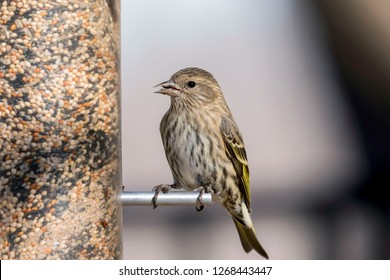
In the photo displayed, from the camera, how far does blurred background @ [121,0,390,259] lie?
9.70 m

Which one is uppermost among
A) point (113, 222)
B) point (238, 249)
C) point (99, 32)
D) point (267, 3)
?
point (267, 3)

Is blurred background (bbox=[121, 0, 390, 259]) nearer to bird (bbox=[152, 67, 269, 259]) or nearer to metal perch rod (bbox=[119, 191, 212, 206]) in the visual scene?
bird (bbox=[152, 67, 269, 259])

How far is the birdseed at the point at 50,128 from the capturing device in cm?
491

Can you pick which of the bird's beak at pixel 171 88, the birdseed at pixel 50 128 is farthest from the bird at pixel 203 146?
the birdseed at pixel 50 128

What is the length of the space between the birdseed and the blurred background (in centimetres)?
436

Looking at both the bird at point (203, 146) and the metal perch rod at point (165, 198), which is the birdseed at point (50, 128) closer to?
the metal perch rod at point (165, 198)

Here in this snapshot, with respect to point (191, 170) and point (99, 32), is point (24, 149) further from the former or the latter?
point (191, 170)

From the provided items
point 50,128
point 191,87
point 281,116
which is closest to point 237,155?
point 191,87

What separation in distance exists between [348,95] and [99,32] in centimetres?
581

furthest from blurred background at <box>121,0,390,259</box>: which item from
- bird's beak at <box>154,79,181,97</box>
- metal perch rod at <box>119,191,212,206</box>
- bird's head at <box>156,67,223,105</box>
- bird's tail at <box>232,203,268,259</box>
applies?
metal perch rod at <box>119,191,212,206</box>

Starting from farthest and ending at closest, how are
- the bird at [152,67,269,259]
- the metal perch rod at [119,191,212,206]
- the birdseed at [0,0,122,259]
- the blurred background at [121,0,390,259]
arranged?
the blurred background at [121,0,390,259] < the bird at [152,67,269,259] < the metal perch rod at [119,191,212,206] < the birdseed at [0,0,122,259]

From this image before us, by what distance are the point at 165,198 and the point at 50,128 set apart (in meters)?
0.70

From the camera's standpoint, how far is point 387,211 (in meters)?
9.95
